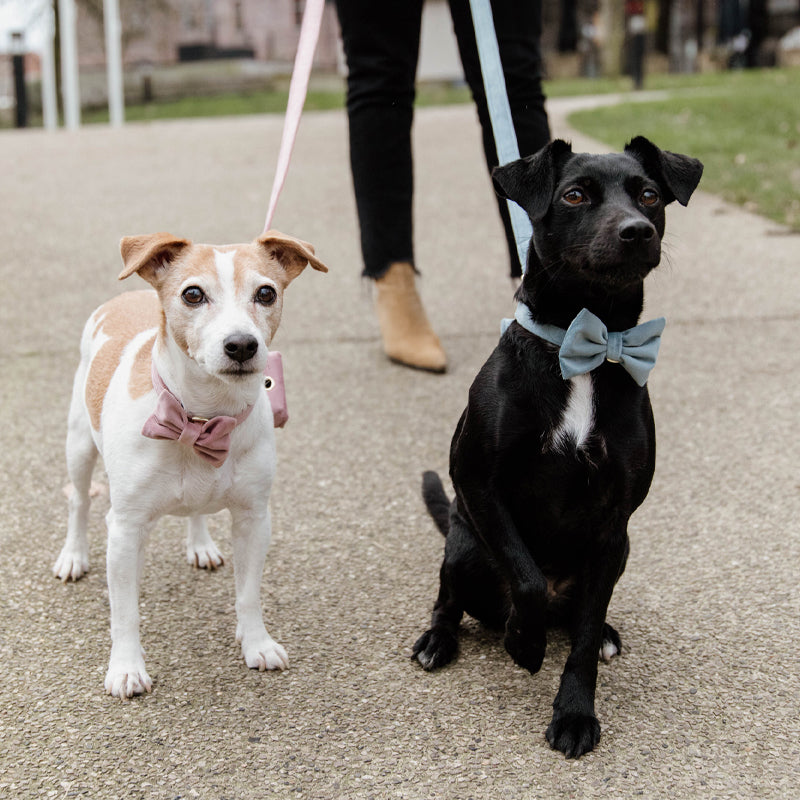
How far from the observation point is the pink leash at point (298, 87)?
291 centimetres

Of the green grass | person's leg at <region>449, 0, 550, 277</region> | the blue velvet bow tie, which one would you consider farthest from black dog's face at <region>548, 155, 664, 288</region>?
the green grass

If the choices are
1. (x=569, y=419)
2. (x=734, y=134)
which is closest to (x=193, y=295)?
(x=569, y=419)

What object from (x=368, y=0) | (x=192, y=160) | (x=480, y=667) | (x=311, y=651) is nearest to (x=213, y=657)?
(x=311, y=651)

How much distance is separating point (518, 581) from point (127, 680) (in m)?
0.97

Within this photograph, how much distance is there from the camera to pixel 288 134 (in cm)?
293

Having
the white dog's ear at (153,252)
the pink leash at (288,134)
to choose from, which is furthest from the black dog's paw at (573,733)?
the white dog's ear at (153,252)

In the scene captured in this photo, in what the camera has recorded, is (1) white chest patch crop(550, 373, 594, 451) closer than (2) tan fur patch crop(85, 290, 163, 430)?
Yes

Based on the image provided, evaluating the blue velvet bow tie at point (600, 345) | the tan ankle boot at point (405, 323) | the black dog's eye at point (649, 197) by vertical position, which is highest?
the black dog's eye at point (649, 197)

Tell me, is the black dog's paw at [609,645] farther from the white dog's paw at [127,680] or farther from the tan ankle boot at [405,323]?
the tan ankle boot at [405,323]

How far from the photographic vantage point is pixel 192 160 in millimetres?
10477

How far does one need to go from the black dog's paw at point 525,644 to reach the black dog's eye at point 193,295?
1.03 meters

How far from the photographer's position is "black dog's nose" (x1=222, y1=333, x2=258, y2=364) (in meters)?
2.29

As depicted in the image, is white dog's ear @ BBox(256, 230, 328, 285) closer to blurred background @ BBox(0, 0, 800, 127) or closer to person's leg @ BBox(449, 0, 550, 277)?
person's leg @ BBox(449, 0, 550, 277)

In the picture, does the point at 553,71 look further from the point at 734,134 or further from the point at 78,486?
the point at 78,486
